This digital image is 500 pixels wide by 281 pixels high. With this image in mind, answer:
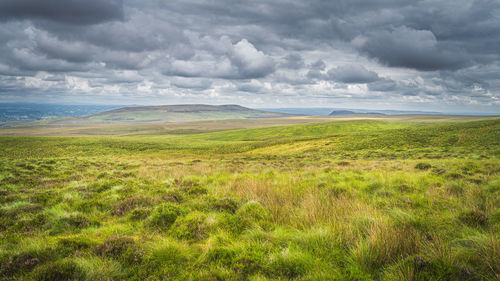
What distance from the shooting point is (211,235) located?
4.85 meters

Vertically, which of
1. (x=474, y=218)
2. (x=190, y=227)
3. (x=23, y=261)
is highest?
(x=474, y=218)

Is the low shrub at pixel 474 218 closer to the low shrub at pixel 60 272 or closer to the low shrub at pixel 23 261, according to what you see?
the low shrub at pixel 60 272

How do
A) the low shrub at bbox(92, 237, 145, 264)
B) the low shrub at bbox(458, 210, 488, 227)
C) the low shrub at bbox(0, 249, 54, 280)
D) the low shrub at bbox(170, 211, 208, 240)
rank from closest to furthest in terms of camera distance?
the low shrub at bbox(0, 249, 54, 280) < the low shrub at bbox(92, 237, 145, 264) < the low shrub at bbox(458, 210, 488, 227) < the low shrub at bbox(170, 211, 208, 240)

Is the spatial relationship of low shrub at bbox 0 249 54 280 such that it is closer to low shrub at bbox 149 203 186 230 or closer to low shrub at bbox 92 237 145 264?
low shrub at bbox 92 237 145 264

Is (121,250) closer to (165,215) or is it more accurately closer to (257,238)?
(165,215)

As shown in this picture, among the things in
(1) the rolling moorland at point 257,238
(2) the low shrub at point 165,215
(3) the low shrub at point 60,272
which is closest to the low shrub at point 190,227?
(1) the rolling moorland at point 257,238

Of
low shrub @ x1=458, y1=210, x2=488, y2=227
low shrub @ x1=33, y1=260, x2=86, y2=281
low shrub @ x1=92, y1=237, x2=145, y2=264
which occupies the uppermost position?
low shrub @ x1=458, y1=210, x2=488, y2=227

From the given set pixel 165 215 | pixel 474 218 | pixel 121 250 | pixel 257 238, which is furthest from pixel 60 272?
pixel 474 218

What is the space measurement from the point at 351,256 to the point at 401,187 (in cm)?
619

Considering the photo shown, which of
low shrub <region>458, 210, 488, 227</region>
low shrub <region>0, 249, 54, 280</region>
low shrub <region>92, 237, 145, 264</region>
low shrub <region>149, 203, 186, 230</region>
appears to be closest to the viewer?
low shrub <region>0, 249, 54, 280</region>

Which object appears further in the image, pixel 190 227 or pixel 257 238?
pixel 190 227

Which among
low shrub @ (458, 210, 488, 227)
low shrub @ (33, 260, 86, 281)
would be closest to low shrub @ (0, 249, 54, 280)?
low shrub @ (33, 260, 86, 281)

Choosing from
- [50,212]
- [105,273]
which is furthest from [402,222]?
[50,212]

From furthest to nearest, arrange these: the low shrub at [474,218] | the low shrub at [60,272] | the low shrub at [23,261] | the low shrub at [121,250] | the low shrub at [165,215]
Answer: the low shrub at [165,215], the low shrub at [474,218], the low shrub at [121,250], the low shrub at [23,261], the low shrub at [60,272]
